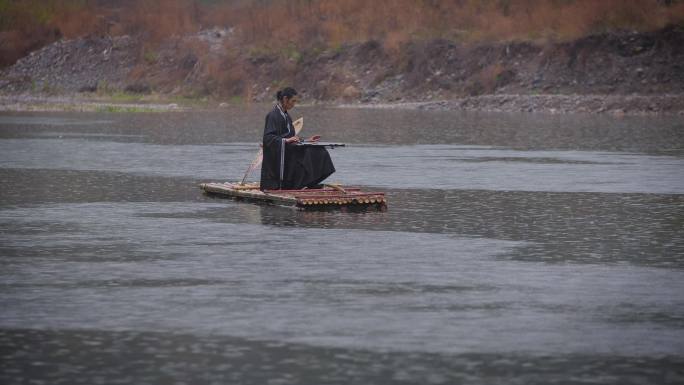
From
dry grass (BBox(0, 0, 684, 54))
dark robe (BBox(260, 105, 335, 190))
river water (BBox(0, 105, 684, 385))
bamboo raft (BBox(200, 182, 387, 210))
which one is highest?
dry grass (BBox(0, 0, 684, 54))

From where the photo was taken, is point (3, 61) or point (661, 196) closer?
point (661, 196)

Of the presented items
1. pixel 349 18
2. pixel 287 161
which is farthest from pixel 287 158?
pixel 349 18

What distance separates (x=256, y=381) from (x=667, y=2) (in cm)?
6686

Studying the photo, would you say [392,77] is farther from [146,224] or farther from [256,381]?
[256,381]

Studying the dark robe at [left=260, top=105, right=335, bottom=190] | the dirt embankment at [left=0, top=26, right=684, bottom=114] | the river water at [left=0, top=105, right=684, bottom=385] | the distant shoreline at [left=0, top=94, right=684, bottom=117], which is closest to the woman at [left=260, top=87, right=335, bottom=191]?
the dark robe at [left=260, top=105, right=335, bottom=190]

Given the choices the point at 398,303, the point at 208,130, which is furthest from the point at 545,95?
the point at 398,303

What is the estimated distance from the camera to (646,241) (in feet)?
51.6

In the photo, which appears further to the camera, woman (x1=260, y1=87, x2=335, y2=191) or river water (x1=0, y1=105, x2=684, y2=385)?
woman (x1=260, y1=87, x2=335, y2=191)

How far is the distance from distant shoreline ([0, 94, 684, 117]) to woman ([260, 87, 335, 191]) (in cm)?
3881

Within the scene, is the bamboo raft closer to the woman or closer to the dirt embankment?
the woman

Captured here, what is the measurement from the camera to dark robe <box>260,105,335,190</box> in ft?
65.0

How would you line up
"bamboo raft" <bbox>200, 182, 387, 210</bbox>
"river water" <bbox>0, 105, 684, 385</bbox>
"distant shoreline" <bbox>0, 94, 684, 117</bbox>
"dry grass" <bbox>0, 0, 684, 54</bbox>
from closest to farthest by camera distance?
"river water" <bbox>0, 105, 684, 385</bbox>
"bamboo raft" <bbox>200, 182, 387, 210</bbox>
"distant shoreline" <bbox>0, 94, 684, 117</bbox>
"dry grass" <bbox>0, 0, 684, 54</bbox>

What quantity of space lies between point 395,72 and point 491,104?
11.6 metres

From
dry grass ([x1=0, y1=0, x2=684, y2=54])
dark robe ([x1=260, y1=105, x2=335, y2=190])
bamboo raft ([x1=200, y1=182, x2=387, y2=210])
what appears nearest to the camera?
bamboo raft ([x1=200, y1=182, x2=387, y2=210])
